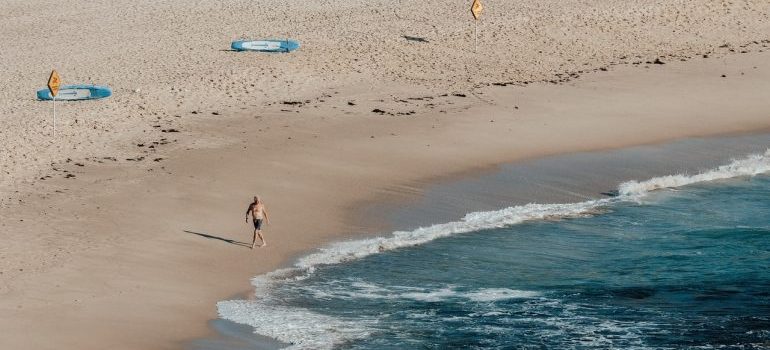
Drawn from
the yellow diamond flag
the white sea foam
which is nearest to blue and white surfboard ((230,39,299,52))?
the yellow diamond flag

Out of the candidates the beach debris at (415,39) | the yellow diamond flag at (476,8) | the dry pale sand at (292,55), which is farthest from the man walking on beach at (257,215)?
the yellow diamond flag at (476,8)

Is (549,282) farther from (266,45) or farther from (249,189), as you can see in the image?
(266,45)

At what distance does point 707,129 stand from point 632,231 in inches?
362

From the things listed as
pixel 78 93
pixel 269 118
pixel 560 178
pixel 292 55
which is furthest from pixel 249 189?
pixel 292 55

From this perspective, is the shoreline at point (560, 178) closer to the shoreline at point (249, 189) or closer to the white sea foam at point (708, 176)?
the white sea foam at point (708, 176)

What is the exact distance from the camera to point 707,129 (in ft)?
128

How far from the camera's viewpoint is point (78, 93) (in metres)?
38.8

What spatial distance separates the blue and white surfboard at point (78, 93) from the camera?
38469mm

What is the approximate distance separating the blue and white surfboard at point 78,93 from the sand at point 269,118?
0.58m

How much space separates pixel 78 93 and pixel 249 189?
9212 mm

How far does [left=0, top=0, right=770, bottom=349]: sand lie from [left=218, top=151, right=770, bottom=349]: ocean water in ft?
5.66

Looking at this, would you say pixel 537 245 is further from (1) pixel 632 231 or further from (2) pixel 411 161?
(2) pixel 411 161

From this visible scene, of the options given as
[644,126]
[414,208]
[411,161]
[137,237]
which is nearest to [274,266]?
[137,237]

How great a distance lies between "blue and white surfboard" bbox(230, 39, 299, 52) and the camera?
43662 mm
